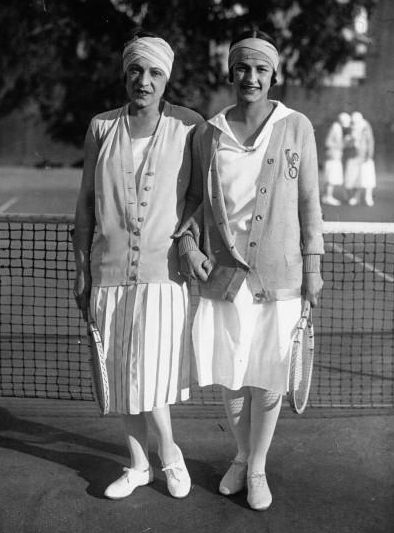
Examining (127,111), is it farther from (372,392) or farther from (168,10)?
(168,10)

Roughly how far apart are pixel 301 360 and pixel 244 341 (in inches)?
10.8

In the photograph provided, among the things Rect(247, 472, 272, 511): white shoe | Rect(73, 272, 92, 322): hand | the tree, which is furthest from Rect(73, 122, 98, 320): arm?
the tree

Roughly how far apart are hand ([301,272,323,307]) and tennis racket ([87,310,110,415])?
907mm

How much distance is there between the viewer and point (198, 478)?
152 inches

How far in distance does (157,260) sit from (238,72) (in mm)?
847

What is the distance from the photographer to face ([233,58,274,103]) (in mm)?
3270

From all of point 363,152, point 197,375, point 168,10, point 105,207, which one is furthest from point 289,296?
point 168,10

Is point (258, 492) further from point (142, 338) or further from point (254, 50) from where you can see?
point (254, 50)

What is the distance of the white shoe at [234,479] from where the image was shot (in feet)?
12.1

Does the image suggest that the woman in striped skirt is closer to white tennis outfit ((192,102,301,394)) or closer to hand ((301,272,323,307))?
white tennis outfit ((192,102,301,394))

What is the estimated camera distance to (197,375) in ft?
11.5

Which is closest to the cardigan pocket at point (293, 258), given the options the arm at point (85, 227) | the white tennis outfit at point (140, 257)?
the white tennis outfit at point (140, 257)

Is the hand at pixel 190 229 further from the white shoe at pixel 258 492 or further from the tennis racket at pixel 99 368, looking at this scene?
the white shoe at pixel 258 492

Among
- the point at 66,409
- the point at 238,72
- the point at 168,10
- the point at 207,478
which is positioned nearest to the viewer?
the point at 238,72
